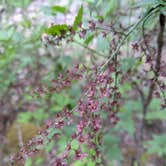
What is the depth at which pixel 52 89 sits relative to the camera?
1.27m

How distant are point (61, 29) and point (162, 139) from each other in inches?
81.7

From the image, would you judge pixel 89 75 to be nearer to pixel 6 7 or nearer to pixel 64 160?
pixel 64 160

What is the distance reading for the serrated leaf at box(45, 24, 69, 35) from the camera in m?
1.22

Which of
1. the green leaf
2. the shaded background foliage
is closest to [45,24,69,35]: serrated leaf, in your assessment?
the green leaf

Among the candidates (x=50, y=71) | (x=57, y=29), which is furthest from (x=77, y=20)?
(x=50, y=71)

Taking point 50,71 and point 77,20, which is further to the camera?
point 50,71

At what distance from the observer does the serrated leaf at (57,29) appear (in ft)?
3.99

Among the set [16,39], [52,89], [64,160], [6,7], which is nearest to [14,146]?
[6,7]

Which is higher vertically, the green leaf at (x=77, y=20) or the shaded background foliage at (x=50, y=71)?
the green leaf at (x=77, y=20)

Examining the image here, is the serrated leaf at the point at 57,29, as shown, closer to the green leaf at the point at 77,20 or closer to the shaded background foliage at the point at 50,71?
the green leaf at the point at 77,20

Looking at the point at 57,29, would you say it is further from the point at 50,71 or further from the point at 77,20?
the point at 50,71

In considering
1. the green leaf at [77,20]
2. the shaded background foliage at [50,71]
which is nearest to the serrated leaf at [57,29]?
the green leaf at [77,20]

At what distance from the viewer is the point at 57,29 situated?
48.3 inches

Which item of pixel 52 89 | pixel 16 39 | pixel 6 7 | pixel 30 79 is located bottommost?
pixel 30 79
